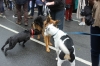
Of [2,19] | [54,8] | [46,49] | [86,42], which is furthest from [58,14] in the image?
[2,19]

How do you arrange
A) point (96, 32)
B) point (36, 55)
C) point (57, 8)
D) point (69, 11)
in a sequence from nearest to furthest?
1. point (96, 32)
2. point (57, 8)
3. point (36, 55)
4. point (69, 11)

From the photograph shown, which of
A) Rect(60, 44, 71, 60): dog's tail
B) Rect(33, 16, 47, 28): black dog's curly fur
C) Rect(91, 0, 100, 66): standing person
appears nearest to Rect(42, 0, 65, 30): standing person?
Rect(33, 16, 47, 28): black dog's curly fur

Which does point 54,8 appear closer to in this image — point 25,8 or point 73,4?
point 25,8

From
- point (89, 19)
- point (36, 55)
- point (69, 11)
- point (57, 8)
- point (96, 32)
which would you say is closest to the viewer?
point (89, 19)

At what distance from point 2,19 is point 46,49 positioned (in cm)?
394

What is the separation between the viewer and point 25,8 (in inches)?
271

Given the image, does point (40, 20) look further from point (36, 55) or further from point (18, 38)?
point (36, 55)

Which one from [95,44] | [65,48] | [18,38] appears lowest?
[18,38]

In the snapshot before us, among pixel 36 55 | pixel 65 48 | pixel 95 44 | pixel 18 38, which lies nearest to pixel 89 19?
pixel 95 44

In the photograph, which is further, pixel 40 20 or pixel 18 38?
pixel 40 20

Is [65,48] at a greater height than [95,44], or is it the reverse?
[95,44]

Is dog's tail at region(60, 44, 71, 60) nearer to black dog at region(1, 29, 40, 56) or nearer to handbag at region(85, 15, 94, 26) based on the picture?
handbag at region(85, 15, 94, 26)

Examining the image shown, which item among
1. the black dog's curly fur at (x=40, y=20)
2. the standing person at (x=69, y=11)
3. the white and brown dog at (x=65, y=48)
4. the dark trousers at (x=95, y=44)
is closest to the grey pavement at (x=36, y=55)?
the black dog's curly fur at (x=40, y=20)

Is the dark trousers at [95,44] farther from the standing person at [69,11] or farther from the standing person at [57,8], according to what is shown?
the standing person at [69,11]
